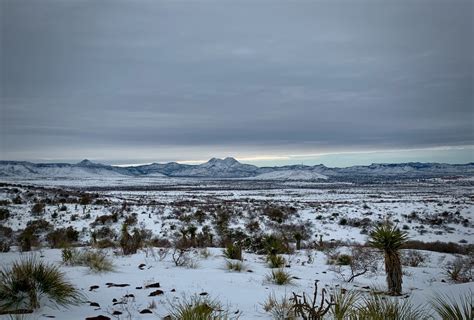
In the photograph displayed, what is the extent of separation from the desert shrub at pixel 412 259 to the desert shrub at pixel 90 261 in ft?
38.0

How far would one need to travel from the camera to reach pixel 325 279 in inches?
378

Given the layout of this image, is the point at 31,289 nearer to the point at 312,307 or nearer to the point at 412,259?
the point at 312,307

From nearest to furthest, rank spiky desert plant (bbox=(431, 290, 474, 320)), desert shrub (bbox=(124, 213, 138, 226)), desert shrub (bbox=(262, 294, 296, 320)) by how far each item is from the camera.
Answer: spiky desert plant (bbox=(431, 290, 474, 320))
desert shrub (bbox=(262, 294, 296, 320))
desert shrub (bbox=(124, 213, 138, 226))

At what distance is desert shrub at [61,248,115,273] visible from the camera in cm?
803

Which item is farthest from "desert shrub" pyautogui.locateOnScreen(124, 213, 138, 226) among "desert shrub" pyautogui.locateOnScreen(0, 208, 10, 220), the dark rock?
the dark rock

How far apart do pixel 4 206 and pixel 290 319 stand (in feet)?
81.6

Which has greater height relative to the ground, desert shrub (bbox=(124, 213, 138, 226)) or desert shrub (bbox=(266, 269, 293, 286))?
desert shrub (bbox=(266, 269, 293, 286))

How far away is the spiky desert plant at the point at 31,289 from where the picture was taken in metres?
5.11

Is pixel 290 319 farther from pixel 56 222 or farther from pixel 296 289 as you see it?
pixel 56 222

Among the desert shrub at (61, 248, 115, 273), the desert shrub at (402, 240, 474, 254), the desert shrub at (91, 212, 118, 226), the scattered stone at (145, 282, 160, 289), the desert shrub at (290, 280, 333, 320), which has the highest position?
the desert shrub at (290, 280, 333, 320)

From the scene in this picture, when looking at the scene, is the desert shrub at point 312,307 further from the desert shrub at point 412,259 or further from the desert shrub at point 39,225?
the desert shrub at point 39,225

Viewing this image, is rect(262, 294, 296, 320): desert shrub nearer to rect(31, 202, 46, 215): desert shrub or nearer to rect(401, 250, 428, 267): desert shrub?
rect(401, 250, 428, 267): desert shrub

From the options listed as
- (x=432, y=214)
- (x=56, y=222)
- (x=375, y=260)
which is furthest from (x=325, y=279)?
(x=432, y=214)

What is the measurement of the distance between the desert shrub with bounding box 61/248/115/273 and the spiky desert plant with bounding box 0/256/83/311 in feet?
7.26
